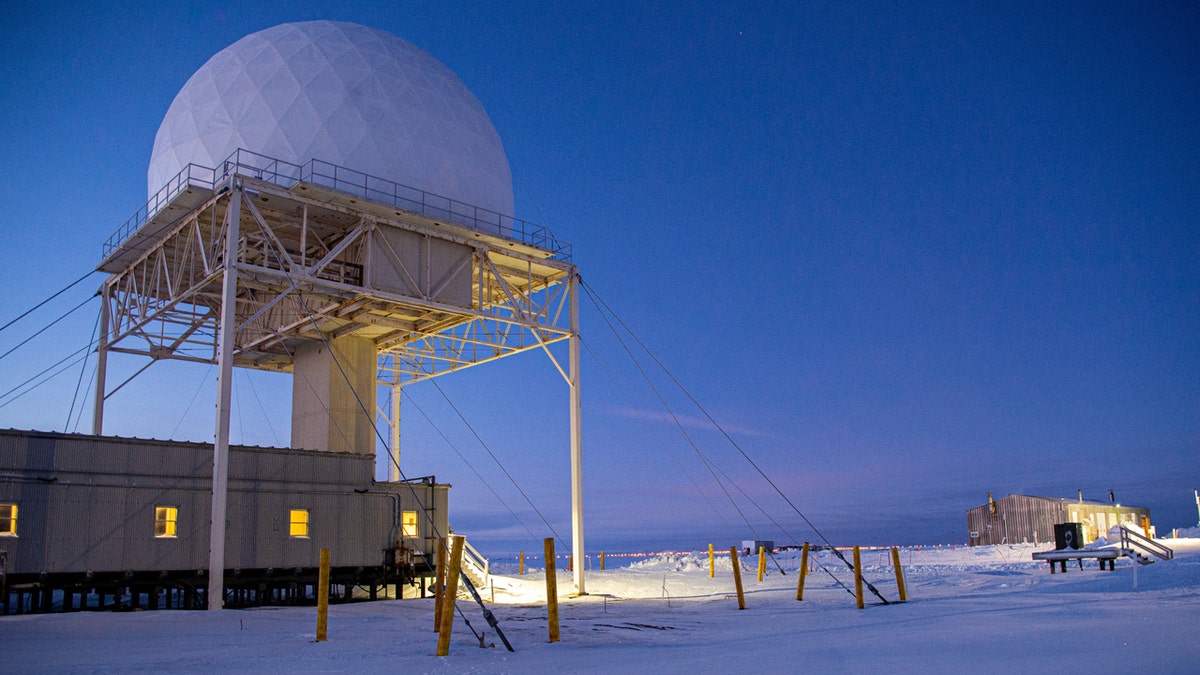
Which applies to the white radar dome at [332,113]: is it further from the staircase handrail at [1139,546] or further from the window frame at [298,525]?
the staircase handrail at [1139,546]

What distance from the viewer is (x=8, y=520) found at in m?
24.0

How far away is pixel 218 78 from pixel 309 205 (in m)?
7.20

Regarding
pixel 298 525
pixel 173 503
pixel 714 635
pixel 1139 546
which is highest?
pixel 173 503

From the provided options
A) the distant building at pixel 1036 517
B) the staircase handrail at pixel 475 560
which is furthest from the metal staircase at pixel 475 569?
the distant building at pixel 1036 517

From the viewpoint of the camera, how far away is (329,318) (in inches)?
1405

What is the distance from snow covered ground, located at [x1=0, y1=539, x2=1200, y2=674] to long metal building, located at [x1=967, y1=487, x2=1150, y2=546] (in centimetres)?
3024

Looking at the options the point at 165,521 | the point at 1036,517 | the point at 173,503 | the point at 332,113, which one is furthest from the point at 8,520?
the point at 1036,517

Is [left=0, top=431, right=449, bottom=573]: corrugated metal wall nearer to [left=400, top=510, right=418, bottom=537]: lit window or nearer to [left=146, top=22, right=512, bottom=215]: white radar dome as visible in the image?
[left=400, top=510, right=418, bottom=537]: lit window

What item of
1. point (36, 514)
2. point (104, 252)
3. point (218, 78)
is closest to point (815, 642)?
point (36, 514)

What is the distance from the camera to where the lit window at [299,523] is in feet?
96.9

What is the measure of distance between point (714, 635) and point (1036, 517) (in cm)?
4679

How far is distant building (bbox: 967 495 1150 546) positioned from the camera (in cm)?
5681

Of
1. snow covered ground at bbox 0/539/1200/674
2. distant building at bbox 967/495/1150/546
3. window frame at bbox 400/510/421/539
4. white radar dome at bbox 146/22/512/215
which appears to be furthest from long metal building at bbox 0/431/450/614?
distant building at bbox 967/495/1150/546

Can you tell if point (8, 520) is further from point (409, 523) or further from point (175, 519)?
point (409, 523)
